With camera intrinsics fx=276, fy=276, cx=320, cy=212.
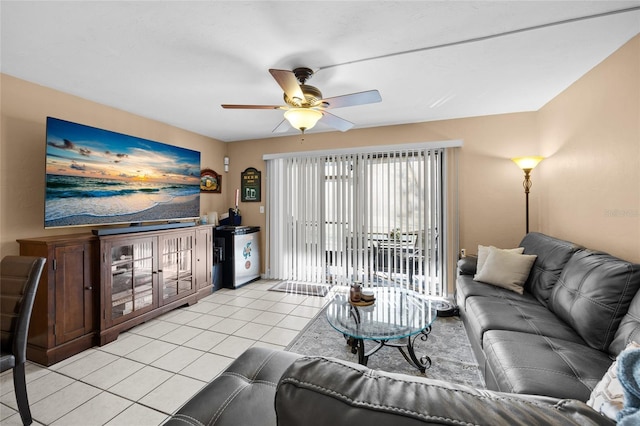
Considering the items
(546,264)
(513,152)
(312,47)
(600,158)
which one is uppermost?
(312,47)

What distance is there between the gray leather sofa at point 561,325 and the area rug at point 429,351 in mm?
244

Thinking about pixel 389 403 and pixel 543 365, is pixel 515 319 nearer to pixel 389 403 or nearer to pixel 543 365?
pixel 543 365

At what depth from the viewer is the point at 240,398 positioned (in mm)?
1004

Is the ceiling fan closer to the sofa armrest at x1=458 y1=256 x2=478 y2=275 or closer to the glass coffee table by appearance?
the glass coffee table

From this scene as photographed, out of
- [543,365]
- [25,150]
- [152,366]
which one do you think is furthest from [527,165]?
[25,150]

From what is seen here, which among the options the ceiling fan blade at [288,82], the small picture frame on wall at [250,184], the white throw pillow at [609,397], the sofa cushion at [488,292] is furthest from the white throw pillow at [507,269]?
the small picture frame on wall at [250,184]

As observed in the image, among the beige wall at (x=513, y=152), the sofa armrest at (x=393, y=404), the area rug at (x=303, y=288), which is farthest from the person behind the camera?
the area rug at (x=303, y=288)

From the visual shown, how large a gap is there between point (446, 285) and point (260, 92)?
3383mm

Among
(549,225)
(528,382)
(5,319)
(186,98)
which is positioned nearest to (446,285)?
(549,225)

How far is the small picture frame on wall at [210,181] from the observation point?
4.53 m

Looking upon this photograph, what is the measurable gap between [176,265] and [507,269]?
12.1 ft

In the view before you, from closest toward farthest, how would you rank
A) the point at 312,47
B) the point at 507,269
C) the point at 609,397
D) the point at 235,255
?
the point at 609,397 → the point at 312,47 → the point at 507,269 → the point at 235,255

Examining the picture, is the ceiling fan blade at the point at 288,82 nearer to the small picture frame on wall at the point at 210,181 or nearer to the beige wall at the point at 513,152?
the beige wall at the point at 513,152

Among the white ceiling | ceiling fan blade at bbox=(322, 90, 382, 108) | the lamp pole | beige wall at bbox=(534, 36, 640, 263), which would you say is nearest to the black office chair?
the white ceiling
